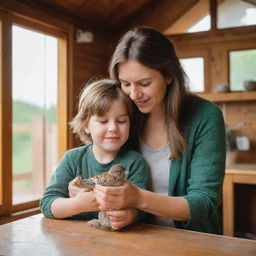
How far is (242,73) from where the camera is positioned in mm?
4023

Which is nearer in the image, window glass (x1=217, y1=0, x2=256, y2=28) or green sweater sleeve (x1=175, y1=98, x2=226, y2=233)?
green sweater sleeve (x1=175, y1=98, x2=226, y2=233)

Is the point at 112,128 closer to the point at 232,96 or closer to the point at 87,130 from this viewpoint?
the point at 87,130

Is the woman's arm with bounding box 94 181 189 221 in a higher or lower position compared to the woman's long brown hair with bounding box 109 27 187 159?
lower

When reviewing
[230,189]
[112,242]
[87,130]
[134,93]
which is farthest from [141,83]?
[230,189]

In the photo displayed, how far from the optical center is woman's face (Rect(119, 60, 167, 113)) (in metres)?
1.41

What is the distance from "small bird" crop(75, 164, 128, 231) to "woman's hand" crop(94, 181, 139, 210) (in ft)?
0.06

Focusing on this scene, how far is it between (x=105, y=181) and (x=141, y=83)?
0.48m

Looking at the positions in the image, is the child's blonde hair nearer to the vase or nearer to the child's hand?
the child's hand

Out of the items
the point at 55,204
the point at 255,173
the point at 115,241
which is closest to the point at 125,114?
the point at 55,204

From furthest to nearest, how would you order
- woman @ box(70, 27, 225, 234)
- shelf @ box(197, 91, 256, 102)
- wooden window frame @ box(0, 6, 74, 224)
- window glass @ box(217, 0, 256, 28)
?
window glass @ box(217, 0, 256, 28) → shelf @ box(197, 91, 256, 102) → wooden window frame @ box(0, 6, 74, 224) → woman @ box(70, 27, 225, 234)

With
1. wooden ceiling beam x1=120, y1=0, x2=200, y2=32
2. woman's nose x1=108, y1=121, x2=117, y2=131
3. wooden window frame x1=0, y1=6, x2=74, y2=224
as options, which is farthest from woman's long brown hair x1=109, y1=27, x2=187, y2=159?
wooden ceiling beam x1=120, y1=0, x2=200, y2=32

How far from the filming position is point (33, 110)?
3.73 m

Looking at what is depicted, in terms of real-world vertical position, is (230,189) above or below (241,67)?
below

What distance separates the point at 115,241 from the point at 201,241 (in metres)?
0.25
